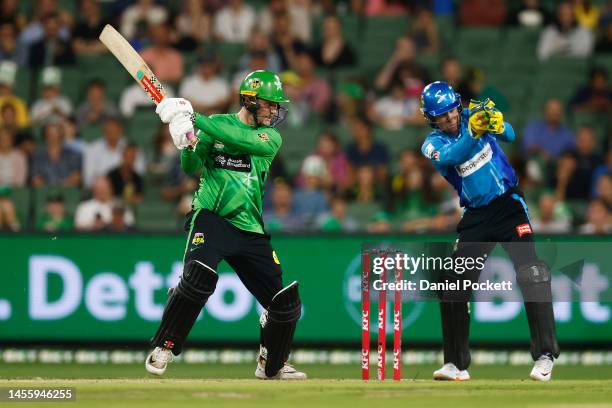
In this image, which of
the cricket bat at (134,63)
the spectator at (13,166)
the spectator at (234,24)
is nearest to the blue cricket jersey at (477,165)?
the cricket bat at (134,63)

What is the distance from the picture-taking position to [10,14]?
62.3ft

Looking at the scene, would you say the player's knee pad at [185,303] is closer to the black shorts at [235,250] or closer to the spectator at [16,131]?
the black shorts at [235,250]

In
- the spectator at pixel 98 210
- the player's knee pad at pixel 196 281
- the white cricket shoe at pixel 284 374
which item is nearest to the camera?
the player's knee pad at pixel 196 281

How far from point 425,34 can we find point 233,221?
9.13 metres

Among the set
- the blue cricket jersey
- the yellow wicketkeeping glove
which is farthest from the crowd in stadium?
the yellow wicketkeeping glove

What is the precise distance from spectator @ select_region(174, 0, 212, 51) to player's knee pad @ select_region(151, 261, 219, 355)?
351 inches

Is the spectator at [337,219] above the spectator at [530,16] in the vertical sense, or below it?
below

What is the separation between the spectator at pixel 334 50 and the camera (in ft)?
61.1

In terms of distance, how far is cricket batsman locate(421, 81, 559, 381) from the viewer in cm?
1038

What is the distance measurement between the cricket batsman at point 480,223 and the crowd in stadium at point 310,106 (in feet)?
14.6

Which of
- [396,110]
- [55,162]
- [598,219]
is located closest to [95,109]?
[55,162]

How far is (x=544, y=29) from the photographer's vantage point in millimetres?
19250

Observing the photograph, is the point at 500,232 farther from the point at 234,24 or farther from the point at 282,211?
the point at 234,24

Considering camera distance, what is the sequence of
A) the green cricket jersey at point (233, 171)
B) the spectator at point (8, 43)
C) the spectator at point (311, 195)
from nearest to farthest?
the green cricket jersey at point (233, 171) < the spectator at point (311, 195) < the spectator at point (8, 43)
